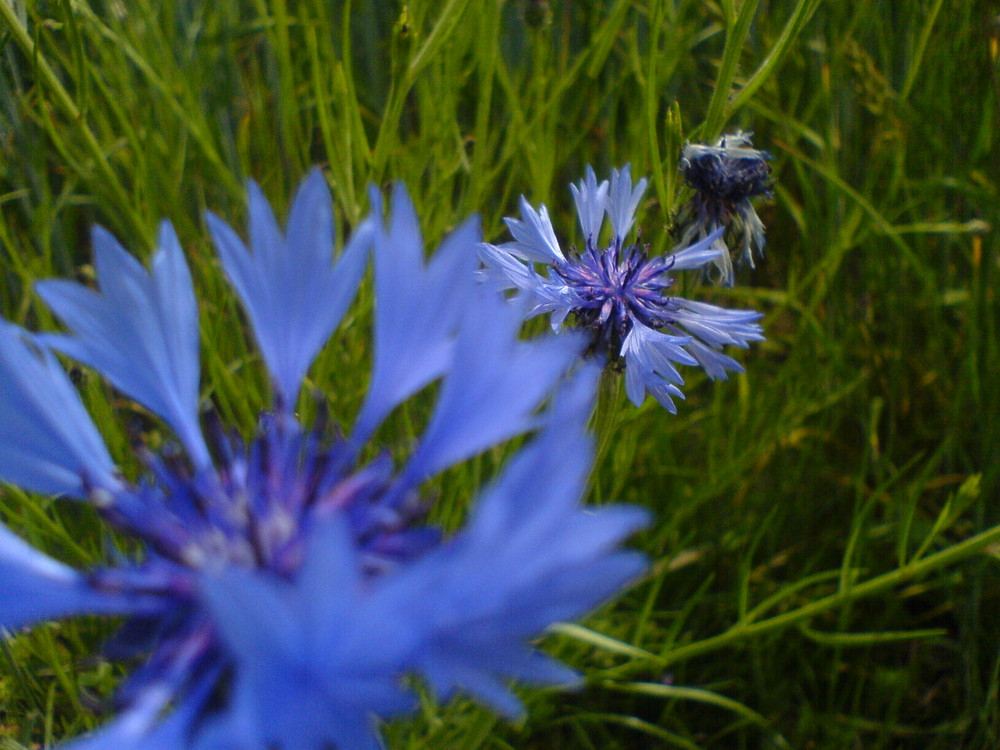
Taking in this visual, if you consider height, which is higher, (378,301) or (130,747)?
(378,301)

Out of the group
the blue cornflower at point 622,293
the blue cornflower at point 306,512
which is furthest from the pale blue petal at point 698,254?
the blue cornflower at point 306,512

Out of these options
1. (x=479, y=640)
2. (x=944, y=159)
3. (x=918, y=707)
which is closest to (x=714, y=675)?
(x=918, y=707)

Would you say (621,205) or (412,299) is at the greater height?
(621,205)

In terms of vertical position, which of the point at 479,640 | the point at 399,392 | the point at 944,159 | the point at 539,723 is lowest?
the point at 539,723

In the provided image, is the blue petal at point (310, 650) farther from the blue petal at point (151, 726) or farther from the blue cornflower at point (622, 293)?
the blue cornflower at point (622, 293)

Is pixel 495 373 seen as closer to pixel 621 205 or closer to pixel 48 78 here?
pixel 621 205

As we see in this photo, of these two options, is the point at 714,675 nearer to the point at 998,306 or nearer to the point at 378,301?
the point at 998,306

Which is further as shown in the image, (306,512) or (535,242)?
(535,242)

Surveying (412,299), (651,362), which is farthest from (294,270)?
(651,362)
